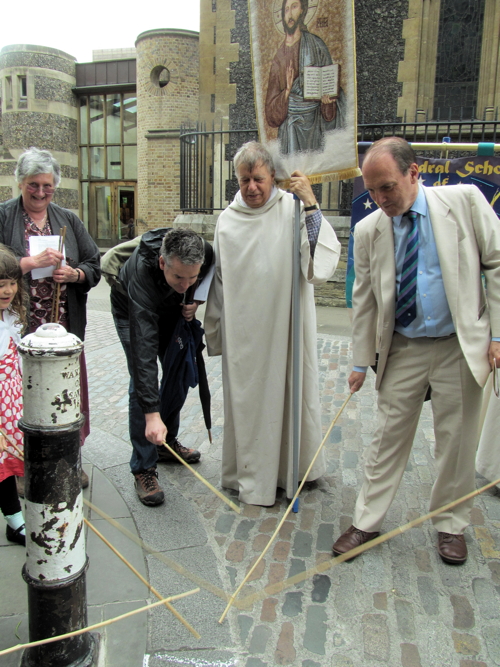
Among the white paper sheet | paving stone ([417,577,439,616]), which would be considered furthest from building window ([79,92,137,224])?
paving stone ([417,577,439,616])

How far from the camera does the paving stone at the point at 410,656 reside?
79.6 inches

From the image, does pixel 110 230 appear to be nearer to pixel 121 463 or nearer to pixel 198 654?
pixel 121 463

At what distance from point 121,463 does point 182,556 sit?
47.5 inches

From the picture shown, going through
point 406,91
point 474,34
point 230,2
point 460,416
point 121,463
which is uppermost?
point 230,2

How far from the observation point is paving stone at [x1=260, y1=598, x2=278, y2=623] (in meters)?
2.25

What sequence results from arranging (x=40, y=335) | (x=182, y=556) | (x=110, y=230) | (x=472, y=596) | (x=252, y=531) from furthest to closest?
(x=110, y=230) → (x=252, y=531) → (x=182, y=556) → (x=472, y=596) → (x=40, y=335)

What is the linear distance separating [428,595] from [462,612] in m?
0.16

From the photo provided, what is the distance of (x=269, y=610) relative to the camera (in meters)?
2.30

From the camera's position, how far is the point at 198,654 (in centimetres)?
206

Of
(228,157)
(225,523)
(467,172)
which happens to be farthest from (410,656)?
(228,157)

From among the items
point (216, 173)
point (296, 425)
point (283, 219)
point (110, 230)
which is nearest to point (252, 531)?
point (296, 425)

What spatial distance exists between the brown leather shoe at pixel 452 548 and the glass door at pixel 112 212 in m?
22.2

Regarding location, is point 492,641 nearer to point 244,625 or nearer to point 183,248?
point 244,625

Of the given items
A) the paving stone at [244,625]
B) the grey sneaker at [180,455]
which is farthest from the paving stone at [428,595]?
the grey sneaker at [180,455]
